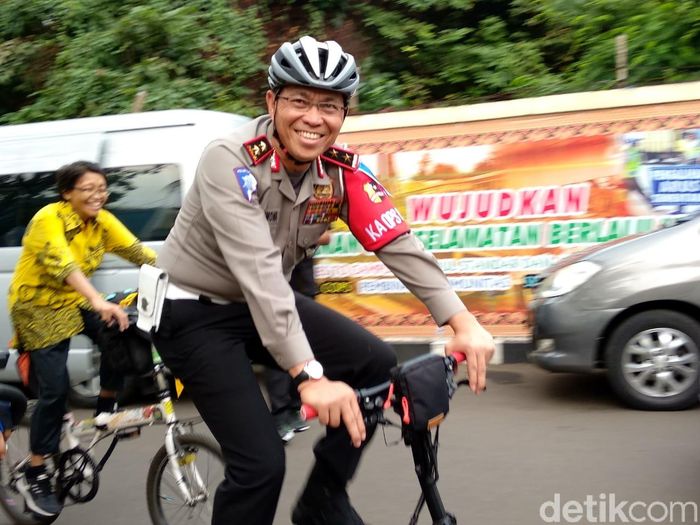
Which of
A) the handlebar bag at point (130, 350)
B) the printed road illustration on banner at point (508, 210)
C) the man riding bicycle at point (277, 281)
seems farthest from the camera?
the printed road illustration on banner at point (508, 210)

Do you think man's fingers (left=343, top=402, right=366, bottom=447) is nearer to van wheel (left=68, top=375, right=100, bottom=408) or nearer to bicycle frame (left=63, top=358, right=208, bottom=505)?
bicycle frame (left=63, top=358, right=208, bottom=505)

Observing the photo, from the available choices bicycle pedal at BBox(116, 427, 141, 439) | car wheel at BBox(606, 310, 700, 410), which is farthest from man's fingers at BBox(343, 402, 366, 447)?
car wheel at BBox(606, 310, 700, 410)

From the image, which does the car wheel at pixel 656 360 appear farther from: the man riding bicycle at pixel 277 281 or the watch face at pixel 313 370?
the watch face at pixel 313 370

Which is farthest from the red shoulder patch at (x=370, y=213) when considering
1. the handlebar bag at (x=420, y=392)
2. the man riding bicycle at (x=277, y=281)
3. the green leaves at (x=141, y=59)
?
the green leaves at (x=141, y=59)

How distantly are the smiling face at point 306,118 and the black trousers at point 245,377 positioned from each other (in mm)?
539

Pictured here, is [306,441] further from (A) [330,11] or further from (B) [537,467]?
(A) [330,11]

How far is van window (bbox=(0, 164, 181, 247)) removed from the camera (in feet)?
21.4

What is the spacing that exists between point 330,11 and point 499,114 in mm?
5440

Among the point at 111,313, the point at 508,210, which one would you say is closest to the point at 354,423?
the point at 111,313

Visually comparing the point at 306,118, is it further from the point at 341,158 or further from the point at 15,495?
the point at 15,495

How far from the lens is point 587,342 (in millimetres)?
A: 6020

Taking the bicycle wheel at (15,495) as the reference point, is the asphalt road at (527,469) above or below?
below

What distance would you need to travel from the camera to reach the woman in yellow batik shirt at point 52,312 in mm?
4191

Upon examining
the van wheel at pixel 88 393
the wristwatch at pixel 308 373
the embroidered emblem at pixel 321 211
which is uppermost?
the embroidered emblem at pixel 321 211
